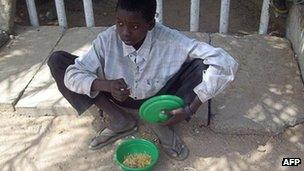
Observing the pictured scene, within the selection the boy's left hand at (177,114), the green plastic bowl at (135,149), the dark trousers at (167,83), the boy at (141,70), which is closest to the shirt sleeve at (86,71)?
the boy at (141,70)

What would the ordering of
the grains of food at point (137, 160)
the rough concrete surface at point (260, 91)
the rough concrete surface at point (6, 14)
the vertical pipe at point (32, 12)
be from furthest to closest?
1. the vertical pipe at point (32, 12)
2. the rough concrete surface at point (6, 14)
3. the rough concrete surface at point (260, 91)
4. the grains of food at point (137, 160)

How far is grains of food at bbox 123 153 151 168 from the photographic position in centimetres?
247

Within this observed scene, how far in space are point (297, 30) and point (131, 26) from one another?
1.69 meters

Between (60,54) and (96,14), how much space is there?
189cm

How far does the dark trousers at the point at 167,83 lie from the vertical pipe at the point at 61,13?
137 cm

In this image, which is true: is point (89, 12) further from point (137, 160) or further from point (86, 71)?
point (137, 160)

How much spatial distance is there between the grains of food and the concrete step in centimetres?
49

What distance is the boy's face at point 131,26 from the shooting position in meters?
2.27

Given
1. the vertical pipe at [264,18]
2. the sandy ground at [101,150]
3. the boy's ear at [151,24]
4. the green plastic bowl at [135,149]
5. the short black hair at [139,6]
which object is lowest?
the sandy ground at [101,150]

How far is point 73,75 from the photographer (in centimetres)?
242

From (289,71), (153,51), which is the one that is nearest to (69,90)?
(153,51)

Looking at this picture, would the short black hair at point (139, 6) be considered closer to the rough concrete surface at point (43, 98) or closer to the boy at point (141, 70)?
the boy at point (141, 70)

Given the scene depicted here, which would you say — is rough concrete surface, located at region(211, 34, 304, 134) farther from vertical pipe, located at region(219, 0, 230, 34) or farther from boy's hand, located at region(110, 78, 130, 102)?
boy's hand, located at region(110, 78, 130, 102)

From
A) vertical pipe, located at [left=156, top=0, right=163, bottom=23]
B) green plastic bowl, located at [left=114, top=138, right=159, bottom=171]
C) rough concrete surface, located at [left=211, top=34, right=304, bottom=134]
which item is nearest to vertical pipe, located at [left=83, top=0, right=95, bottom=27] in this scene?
vertical pipe, located at [left=156, top=0, right=163, bottom=23]
